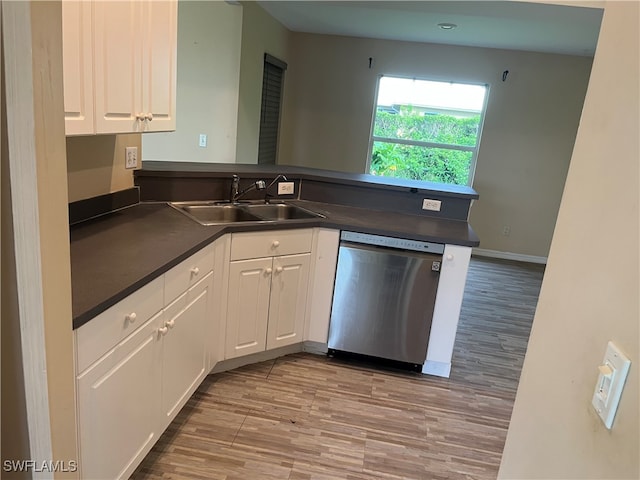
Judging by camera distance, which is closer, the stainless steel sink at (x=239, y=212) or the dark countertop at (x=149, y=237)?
the dark countertop at (x=149, y=237)

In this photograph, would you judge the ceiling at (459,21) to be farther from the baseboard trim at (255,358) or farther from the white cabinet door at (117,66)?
the baseboard trim at (255,358)

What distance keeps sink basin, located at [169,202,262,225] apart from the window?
3.56m

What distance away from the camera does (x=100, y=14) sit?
176 cm

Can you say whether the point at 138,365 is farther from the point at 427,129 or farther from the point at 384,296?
the point at 427,129

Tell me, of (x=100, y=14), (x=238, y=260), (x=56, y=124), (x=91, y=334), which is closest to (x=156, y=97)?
(x=100, y=14)

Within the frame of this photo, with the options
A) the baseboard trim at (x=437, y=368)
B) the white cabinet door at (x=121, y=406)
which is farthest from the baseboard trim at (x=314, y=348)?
the white cabinet door at (x=121, y=406)

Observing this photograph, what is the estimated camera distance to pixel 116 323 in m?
1.55

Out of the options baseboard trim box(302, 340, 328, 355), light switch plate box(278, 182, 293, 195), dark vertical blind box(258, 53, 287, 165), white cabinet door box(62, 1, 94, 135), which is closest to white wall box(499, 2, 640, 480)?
white cabinet door box(62, 1, 94, 135)

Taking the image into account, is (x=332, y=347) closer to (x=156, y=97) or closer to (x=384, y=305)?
(x=384, y=305)

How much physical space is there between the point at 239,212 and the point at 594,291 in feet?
7.92

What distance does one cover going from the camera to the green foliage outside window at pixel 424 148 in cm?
603

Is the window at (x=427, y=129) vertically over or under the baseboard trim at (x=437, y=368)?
over

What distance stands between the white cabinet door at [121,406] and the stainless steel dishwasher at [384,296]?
4.27ft

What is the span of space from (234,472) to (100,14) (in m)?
1.89
